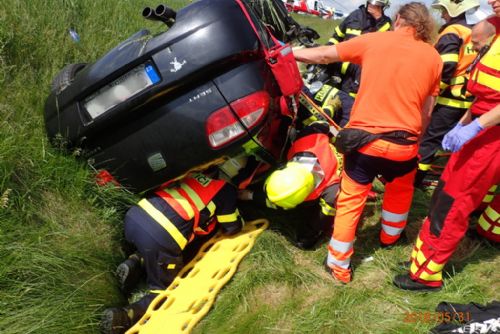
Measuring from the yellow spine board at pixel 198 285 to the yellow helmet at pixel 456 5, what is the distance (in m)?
2.44

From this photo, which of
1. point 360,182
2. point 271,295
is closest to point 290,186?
point 360,182

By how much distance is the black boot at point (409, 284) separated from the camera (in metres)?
2.47

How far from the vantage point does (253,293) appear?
2441 millimetres

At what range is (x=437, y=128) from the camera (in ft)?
12.2

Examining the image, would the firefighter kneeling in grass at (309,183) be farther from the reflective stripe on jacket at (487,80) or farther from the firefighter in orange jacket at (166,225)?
the reflective stripe on jacket at (487,80)

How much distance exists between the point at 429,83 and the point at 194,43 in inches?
54.0

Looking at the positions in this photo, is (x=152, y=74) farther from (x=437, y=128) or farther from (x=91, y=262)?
(x=437, y=128)

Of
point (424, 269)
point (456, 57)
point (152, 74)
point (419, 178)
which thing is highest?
point (152, 74)

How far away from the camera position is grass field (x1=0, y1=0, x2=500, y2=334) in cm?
204

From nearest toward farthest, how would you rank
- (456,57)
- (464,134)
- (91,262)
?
(464,134)
(91,262)
(456,57)

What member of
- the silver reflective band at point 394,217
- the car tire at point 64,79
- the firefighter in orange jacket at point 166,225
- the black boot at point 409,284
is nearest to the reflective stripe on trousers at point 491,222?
the silver reflective band at point 394,217

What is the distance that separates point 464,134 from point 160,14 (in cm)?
174

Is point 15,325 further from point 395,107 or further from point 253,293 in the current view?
point 395,107

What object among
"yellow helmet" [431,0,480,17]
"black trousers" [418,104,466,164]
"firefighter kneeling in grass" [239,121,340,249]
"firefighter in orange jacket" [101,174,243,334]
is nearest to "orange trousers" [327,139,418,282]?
"firefighter kneeling in grass" [239,121,340,249]
